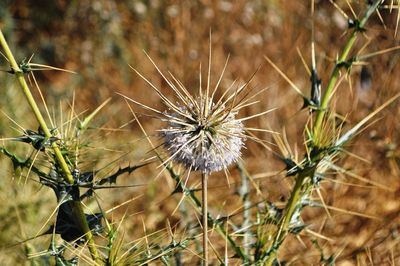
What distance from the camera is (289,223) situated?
1871mm

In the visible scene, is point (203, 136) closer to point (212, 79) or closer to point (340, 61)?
point (340, 61)

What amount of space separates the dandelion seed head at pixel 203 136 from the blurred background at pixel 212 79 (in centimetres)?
138

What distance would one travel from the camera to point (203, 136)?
148 centimetres

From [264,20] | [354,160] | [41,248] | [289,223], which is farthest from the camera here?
[264,20]

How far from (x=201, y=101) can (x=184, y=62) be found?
3765 millimetres

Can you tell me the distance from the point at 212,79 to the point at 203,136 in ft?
12.1

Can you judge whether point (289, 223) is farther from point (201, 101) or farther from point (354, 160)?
point (354, 160)

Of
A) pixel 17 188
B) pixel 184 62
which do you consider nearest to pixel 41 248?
pixel 17 188

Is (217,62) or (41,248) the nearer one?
(41,248)

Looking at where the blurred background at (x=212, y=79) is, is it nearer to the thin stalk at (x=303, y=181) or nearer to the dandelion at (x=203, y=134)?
the thin stalk at (x=303, y=181)

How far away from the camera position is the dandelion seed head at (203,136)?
1.48 m

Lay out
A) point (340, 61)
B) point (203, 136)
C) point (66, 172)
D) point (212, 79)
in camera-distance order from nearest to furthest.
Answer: point (203, 136) < point (66, 172) < point (340, 61) < point (212, 79)

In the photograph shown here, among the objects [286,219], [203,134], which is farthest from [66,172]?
[286,219]

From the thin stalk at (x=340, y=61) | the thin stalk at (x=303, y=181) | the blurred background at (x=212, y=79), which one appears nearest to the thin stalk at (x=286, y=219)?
the thin stalk at (x=303, y=181)
